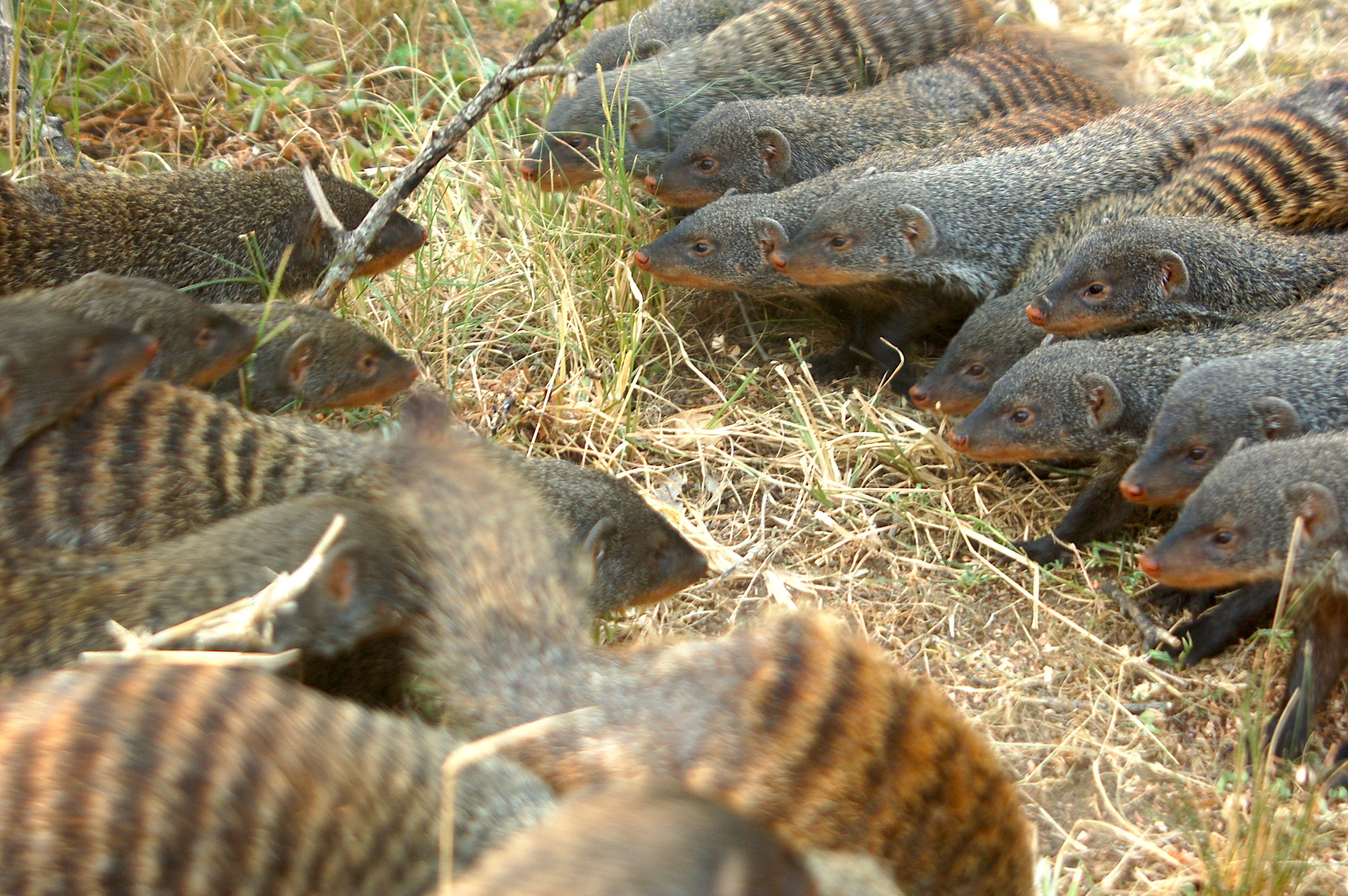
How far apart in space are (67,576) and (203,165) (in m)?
2.42

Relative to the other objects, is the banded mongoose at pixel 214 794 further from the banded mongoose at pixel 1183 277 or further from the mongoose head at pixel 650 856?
the banded mongoose at pixel 1183 277

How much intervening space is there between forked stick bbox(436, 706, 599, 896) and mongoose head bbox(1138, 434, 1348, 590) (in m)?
1.41

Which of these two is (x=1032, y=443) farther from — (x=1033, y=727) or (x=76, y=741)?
(x=76, y=741)

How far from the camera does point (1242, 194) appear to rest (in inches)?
137

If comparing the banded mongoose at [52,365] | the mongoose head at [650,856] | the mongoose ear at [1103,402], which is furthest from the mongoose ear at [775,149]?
the mongoose head at [650,856]

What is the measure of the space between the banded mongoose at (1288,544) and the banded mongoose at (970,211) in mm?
1324

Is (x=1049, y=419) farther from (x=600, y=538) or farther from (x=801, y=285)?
(x=600, y=538)

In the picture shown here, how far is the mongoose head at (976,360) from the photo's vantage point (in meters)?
3.20

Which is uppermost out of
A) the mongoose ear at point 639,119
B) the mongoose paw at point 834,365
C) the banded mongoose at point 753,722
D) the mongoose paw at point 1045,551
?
the mongoose ear at point 639,119

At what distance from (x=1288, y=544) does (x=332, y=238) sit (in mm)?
2508

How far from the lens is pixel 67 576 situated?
6.46ft

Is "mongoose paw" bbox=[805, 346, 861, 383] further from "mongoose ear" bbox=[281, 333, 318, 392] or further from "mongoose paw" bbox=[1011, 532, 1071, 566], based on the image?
"mongoose ear" bbox=[281, 333, 318, 392]

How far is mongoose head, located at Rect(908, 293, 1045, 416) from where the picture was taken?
3.20 m

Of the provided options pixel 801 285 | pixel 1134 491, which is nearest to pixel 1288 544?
pixel 1134 491
